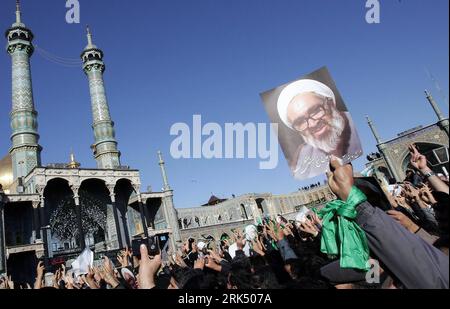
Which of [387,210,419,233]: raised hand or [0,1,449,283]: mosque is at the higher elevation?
[0,1,449,283]: mosque

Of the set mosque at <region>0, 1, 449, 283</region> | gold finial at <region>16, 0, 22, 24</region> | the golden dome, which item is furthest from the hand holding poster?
gold finial at <region>16, 0, 22, 24</region>

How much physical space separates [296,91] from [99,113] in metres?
35.2

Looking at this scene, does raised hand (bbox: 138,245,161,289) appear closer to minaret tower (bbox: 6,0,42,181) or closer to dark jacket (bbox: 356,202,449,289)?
dark jacket (bbox: 356,202,449,289)

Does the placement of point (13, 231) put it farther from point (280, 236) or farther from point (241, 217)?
point (241, 217)

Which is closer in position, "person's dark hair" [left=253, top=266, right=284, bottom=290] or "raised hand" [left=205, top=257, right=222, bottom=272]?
"person's dark hair" [left=253, top=266, right=284, bottom=290]

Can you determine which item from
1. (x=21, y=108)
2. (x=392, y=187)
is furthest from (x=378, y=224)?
(x=21, y=108)

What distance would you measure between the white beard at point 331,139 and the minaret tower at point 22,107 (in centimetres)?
2839

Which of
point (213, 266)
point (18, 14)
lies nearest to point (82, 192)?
point (18, 14)

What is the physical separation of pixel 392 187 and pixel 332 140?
29.0 ft

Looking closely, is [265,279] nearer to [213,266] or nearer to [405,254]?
[213,266]

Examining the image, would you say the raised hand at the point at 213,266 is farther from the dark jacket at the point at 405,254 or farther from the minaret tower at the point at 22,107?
the minaret tower at the point at 22,107

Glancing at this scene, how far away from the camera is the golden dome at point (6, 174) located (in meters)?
32.0

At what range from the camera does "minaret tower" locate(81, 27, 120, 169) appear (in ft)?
110

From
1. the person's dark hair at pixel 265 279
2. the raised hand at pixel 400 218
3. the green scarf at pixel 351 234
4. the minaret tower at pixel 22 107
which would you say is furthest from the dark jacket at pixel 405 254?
the minaret tower at pixel 22 107
